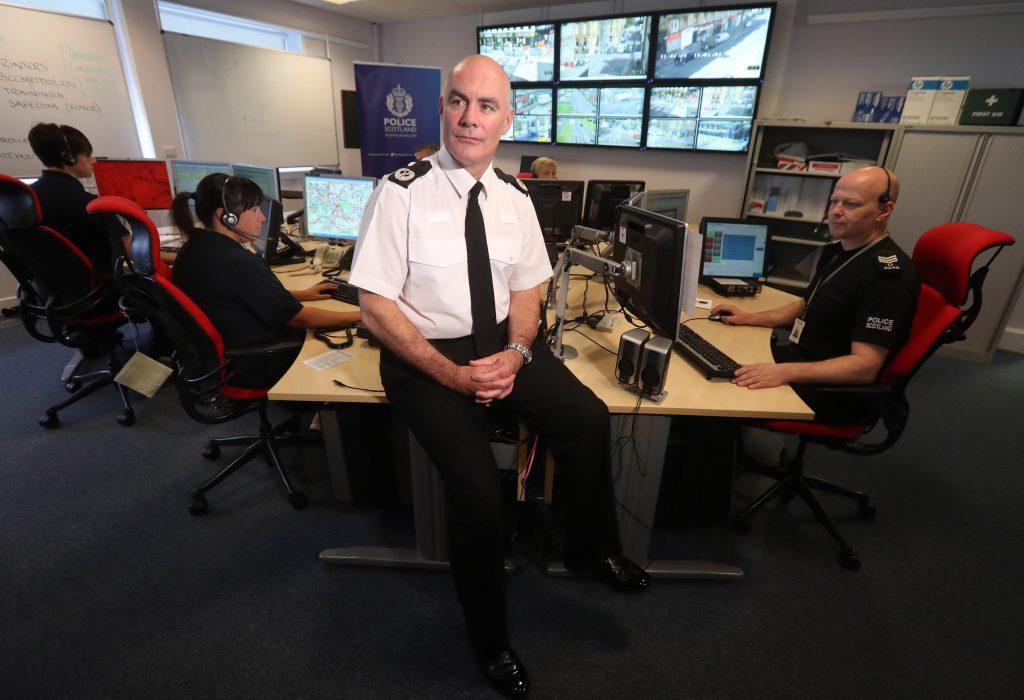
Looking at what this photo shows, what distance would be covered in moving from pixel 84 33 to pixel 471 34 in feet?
11.7

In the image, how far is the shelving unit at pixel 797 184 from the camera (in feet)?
13.0

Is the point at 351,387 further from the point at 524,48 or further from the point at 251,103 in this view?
the point at 251,103

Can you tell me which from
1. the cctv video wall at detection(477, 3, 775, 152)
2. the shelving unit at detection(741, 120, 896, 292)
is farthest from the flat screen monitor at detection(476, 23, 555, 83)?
the shelving unit at detection(741, 120, 896, 292)

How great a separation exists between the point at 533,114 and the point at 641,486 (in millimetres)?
4738

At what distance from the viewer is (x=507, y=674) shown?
1.40 meters

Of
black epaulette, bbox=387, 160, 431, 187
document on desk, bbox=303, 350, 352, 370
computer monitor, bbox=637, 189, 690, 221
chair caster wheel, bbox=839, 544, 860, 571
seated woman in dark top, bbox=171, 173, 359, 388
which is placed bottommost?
chair caster wheel, bbox=839, 544, 860, 571

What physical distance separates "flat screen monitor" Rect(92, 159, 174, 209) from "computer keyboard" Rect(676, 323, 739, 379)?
3.31 m

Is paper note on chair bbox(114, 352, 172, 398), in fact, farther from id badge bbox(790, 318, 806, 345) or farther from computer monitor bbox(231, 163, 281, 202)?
id badge bbox(790, 318, 806, 345)

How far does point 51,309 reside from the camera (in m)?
2.46

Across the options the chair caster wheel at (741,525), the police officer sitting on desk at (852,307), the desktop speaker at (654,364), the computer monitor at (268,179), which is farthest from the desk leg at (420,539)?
the computer monitor at (268,179)

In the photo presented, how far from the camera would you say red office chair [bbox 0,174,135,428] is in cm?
226

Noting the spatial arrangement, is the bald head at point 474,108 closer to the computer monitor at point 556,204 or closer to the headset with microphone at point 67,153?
the computer monitor at point 556,204

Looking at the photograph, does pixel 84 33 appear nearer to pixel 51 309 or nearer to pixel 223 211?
pixel 51 309

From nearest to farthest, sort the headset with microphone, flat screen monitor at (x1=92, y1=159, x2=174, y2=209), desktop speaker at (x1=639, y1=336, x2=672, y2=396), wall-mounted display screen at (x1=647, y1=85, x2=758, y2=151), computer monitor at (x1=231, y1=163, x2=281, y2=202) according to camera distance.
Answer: desktop speaker at (x1=639, y1=336, x2=672, y2=396)
the headset with microphone
computer monitor at (x1=231, y1=163, x2=281, y2=202)
flat screen monitor at (x1=92, y1=159, x2=174, y2=209)
wall-mounted display screen at (x1=647, y1=85, x2=758, y2=151)
